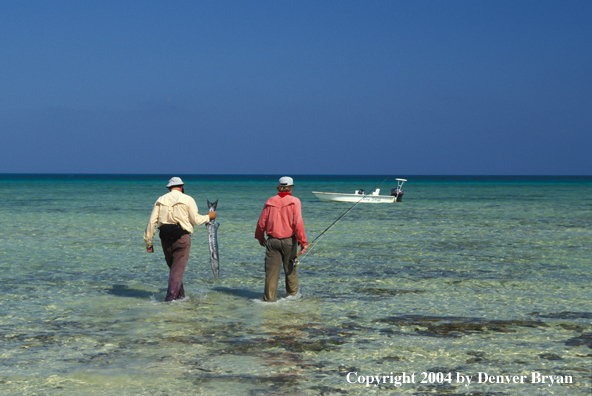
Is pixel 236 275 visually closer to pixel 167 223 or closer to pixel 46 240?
pixel 167 223

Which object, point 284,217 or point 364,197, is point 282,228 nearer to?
point 284,217

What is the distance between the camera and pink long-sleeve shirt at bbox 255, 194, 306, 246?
8.25 meters

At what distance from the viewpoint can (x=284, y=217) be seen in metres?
8.28

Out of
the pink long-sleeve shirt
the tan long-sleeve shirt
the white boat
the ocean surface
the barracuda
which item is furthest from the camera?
the white boat

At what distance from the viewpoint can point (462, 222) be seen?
25.0 m

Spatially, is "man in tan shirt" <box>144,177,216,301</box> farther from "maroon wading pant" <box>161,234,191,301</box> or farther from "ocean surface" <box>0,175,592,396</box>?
"ocean surface" <box>0,175,592,396</box>

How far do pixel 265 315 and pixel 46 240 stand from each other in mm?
11700

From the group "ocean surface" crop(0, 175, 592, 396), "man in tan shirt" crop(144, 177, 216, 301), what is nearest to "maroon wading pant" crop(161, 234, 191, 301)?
"man in tan shirt" crop(144, 177, 216, 301)

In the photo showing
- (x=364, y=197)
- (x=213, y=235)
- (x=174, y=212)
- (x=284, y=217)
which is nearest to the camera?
(x=174, y=212)

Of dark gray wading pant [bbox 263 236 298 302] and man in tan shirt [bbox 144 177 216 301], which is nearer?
man in tan shirt [bbox 144 177 216 301]

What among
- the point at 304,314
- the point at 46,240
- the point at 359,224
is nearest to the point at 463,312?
the point at 304,314

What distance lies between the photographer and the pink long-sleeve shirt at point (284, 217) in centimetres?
825

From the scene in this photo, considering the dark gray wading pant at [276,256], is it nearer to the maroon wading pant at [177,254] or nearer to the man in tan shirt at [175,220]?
the man in tan shirt at [175,220]

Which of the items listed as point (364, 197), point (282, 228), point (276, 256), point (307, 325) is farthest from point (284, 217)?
point (364, 197)
